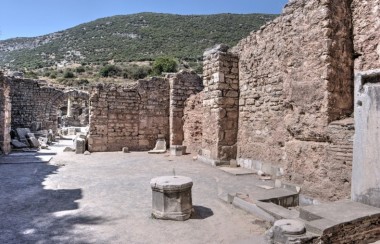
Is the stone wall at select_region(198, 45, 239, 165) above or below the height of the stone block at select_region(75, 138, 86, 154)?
above

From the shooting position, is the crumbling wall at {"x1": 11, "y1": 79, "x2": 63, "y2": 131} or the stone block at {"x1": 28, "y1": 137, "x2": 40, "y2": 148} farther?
the crumbling wall at {"x1": 11, "y1": 79, "x2": 63, "y2": 131}

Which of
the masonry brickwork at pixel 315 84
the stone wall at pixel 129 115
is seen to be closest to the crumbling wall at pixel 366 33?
the masonry brickwork at pixel 315 84

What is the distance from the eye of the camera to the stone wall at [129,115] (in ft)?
44.7

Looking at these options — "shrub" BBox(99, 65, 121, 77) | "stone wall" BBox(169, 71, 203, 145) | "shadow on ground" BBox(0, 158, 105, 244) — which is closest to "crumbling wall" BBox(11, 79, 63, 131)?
"stone wall" BBox(169, 71, 203, 145)

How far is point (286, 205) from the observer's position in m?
5.31

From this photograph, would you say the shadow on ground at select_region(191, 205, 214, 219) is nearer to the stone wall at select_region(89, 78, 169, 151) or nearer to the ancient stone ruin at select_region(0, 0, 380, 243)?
the ancient stone ruin at select_region(0, 0, 380, 243)

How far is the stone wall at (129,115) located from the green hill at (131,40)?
144 ft

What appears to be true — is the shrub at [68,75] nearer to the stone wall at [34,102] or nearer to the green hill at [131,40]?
the green hill at [131,40]

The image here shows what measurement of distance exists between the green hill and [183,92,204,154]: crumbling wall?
147ft

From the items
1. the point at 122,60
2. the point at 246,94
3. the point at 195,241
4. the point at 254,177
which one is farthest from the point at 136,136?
the point at 122,60

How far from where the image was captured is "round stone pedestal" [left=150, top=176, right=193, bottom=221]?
4742 millimetres

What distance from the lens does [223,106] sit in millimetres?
9609

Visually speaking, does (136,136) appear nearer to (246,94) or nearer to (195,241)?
(246,94)

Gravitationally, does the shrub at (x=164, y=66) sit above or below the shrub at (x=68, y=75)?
above
